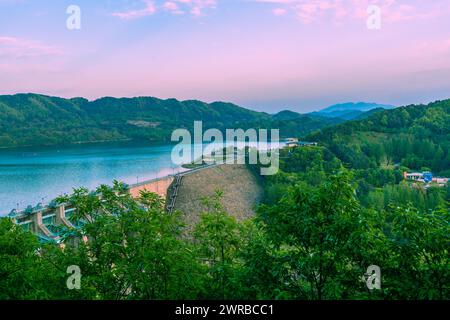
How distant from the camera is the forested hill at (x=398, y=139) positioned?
5178 centimetres

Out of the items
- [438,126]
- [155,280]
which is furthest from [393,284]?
[438,126]

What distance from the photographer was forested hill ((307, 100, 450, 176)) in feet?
Result: 170

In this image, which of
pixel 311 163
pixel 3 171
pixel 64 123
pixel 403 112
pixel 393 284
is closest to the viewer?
pixel 393 284

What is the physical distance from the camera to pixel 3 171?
56.2 metres

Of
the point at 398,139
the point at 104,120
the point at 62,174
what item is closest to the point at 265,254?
the point at 62,174

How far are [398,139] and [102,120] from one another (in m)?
122

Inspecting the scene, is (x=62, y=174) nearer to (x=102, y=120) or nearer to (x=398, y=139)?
(x=398, y=139)

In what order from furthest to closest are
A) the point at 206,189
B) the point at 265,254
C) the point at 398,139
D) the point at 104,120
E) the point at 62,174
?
1. the point at 104,120
2. the point at 398,139
3. the point at 62,174
4. the point at 206,189
5. the point at 265,254

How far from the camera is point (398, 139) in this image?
58.6 meters

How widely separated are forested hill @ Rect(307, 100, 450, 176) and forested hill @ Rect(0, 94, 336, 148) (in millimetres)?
51933

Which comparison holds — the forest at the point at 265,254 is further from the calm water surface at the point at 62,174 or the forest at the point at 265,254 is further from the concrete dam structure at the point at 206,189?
the calm water surface at the point at 62,174

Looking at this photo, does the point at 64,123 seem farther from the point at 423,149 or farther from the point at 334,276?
the point at 334,276
